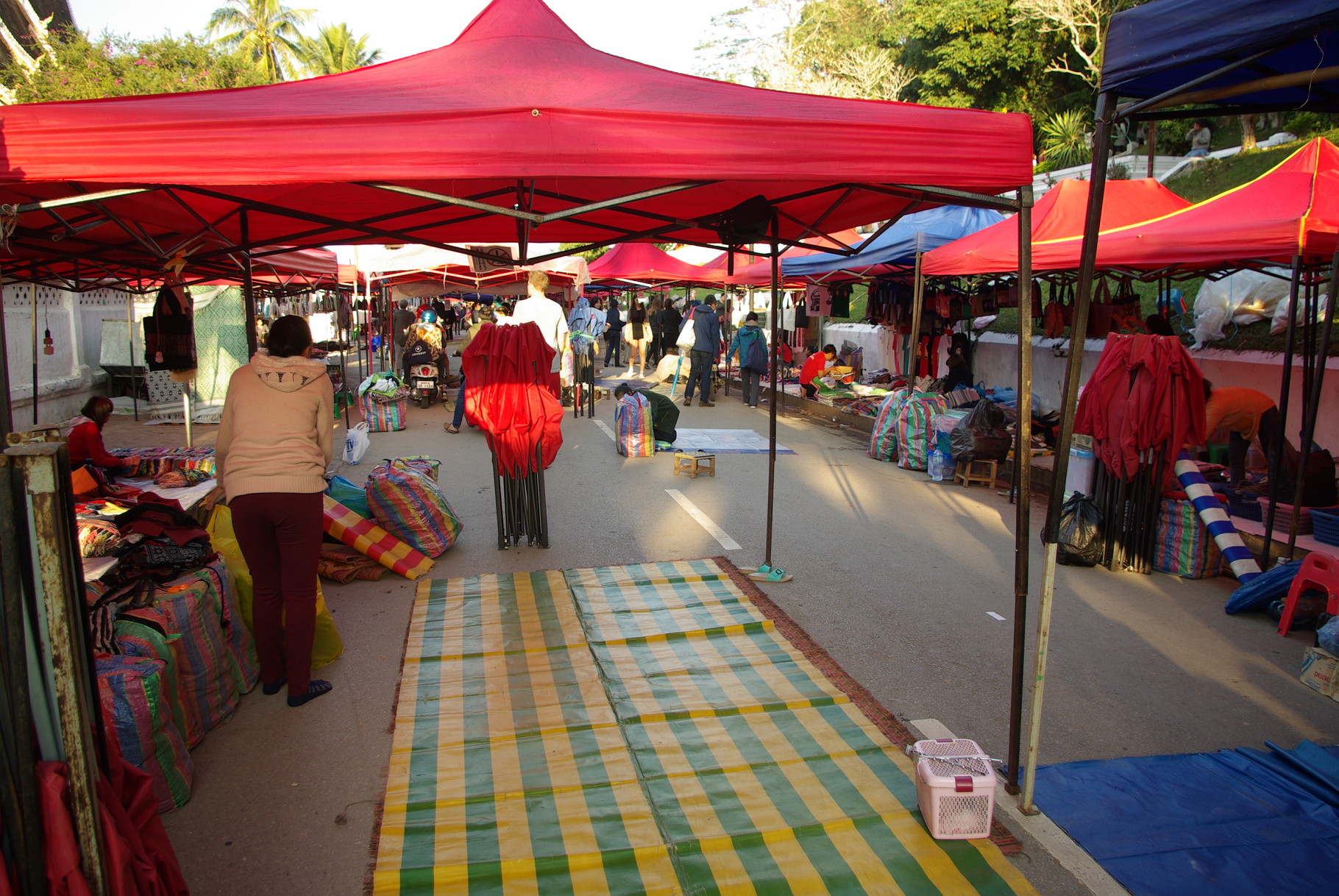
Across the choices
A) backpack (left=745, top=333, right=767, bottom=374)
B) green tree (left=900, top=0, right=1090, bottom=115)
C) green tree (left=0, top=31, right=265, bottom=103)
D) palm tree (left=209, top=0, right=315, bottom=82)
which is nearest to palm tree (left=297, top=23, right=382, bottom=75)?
Answer: palm tree (left=209, top=0, right=315, bottom=82)

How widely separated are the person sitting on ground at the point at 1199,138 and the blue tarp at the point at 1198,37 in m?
22.2

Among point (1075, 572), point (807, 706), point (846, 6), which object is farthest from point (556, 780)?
point (846, 6)

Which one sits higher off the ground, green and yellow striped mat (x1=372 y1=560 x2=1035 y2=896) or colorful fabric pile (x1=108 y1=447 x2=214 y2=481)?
Answer: colorful fabric pile (x1=108 y1=447 x2=214 y2=481)

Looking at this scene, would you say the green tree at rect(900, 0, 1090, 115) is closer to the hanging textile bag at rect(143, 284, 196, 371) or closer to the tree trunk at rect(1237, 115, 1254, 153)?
the tree trunk at rect(1237, 115, 1254, 153)

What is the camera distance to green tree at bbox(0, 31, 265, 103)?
17.3 m

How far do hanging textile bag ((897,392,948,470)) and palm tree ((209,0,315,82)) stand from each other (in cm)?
3536

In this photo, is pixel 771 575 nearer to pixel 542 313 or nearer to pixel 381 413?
pixel 542 313

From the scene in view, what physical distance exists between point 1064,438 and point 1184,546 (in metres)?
4.06

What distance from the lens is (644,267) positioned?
16.9m

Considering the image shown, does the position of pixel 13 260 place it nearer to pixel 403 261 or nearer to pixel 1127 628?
pixel 403 261

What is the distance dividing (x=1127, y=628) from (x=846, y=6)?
45655 millimetres

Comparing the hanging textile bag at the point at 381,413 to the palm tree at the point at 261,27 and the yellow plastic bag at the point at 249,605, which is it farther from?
the palm tree at the point at 261,27

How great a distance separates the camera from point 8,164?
2.83 m

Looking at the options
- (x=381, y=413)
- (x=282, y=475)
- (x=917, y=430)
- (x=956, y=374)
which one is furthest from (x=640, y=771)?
(x=956, y=374)
